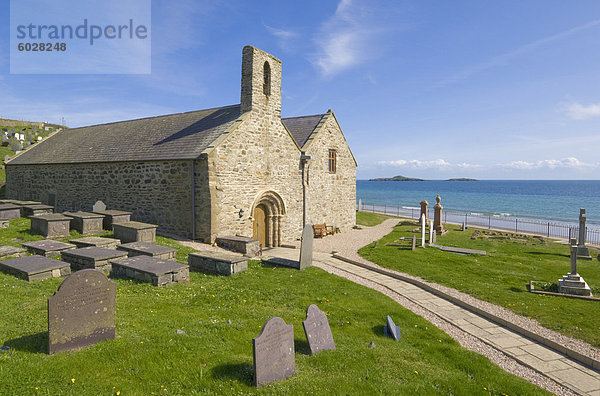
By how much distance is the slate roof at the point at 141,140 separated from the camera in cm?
1811

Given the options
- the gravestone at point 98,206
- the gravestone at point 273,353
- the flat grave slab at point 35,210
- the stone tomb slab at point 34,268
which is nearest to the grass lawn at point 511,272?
the gravestone at point 273,353

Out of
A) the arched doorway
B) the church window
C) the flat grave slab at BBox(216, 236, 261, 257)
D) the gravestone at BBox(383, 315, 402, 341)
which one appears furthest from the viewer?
the church window

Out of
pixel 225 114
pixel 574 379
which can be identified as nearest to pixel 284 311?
pixel 574 379

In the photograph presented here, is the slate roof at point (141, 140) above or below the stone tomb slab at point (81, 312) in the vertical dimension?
above

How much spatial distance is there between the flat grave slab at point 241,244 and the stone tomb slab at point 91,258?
210 inches

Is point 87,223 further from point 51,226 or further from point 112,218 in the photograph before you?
point 51,226

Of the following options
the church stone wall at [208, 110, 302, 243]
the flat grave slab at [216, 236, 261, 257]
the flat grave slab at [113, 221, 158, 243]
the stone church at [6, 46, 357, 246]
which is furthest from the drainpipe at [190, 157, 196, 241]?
the flat grave slab at [113, 221, 158, 243]

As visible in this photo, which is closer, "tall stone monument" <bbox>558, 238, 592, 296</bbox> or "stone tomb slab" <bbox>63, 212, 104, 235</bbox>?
"tall stone monument" <bbox>558, 238, 592, 296</bbox>

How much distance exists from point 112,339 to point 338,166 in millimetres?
22031

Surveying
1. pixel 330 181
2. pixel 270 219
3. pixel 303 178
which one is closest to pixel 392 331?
pixel 270 219

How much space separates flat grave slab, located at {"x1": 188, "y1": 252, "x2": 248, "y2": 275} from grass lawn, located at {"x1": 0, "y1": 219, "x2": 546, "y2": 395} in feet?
5.17

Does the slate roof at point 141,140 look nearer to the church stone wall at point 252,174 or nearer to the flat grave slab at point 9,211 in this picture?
the church stone wall at point 252,174

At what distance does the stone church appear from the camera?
16.9m

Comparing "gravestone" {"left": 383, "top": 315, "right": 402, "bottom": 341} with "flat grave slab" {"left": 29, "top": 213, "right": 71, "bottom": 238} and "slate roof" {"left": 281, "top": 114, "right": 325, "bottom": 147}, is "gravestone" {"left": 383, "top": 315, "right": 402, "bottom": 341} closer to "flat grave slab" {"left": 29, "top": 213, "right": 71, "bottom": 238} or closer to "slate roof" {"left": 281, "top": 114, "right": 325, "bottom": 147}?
"flat grave slab" {"left": 29, "top": 213, "right": 71, "bottom": 238}
